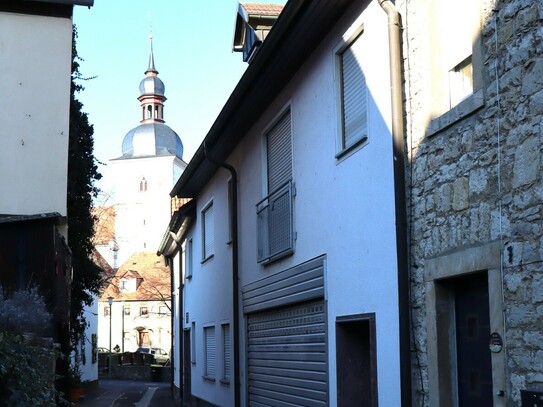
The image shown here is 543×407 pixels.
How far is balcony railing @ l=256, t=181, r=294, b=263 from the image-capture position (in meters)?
12.0

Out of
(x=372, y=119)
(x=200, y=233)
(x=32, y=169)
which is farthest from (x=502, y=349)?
(x=200, y=233)

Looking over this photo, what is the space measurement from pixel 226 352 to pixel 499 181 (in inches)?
488

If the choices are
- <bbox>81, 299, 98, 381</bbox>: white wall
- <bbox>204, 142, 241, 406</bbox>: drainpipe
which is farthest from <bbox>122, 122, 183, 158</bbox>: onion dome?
<bbox>204, 142, 241, 406</bbox>: drainpipe

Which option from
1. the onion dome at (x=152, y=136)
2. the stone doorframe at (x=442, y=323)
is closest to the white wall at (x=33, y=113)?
the stone doorframe at (x=442, y=323)

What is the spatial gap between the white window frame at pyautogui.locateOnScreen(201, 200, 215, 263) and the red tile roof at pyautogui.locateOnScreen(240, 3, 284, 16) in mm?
4614

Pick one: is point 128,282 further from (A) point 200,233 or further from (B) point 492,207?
(B) point 492,207

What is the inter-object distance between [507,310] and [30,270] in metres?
7.27

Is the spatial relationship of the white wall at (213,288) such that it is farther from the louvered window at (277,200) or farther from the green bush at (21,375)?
the green bush at (21,375)

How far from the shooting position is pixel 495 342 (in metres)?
6.17

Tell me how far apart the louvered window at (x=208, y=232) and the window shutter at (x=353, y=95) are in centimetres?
980

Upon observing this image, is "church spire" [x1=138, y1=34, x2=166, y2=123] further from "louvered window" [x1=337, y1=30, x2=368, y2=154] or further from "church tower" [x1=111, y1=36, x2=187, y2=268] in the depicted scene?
"louvered window" [x1=337, y1=30, x2=368, y2=154]

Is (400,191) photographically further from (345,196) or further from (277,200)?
(277,200)

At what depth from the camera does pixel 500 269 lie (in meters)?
6.12

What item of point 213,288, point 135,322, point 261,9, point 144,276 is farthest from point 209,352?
point 135,322
